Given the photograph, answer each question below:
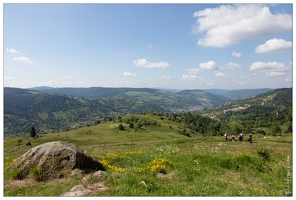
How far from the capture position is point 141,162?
19.3 meters

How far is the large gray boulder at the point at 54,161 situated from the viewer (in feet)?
46.9

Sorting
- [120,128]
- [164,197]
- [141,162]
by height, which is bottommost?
[120,128]

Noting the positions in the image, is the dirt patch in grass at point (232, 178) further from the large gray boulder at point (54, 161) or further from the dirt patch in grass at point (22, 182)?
the dirt patch in grass at point (22, 182)

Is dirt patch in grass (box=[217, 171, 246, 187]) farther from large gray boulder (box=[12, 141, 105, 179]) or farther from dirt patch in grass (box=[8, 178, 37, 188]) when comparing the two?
dirt patch in grass (box=[8, 178, 37, 188])

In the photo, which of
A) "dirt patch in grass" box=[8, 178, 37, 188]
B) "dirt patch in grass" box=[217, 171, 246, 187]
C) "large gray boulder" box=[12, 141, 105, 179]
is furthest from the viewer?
"large gray boulder" box=[12, 141, 105, 179]

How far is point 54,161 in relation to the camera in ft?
48.0

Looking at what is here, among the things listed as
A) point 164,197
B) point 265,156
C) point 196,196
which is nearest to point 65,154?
point 164,197

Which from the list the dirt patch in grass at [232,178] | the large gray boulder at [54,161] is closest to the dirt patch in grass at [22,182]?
the large gray boulder at [54,161]

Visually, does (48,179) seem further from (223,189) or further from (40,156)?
(223,189)

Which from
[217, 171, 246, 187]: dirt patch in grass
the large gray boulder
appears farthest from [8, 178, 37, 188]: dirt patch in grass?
[217, 171, 246, 187]: dirt patch in grass

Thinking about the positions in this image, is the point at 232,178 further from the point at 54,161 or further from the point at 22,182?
the point at 22,182

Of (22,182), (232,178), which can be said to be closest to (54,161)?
(22,182)

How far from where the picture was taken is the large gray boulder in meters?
14.3

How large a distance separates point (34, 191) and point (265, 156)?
59.0 feet
